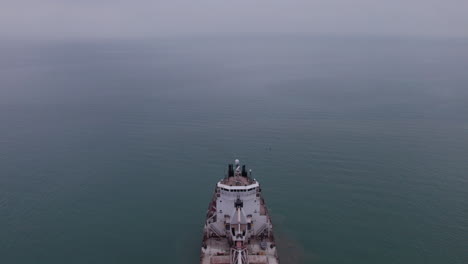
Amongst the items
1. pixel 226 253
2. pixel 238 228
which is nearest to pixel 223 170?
pixel 226 253

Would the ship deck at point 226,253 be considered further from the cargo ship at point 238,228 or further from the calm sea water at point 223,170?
the calm sea water at point 223,170

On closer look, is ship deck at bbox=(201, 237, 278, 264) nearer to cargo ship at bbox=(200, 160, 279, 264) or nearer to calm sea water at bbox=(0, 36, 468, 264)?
cargo ship at bbox=(200, 160, 279, 264)

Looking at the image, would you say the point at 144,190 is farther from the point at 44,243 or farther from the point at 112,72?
the point at 112,72

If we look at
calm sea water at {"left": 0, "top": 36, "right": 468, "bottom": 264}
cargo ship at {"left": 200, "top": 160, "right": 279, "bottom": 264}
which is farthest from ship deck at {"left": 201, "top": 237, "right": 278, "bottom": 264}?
calm sea water at {"left": 0, "top": 36, "right": 468, "bottom": 264}

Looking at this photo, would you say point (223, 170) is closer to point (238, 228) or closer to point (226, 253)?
point (226, 253)

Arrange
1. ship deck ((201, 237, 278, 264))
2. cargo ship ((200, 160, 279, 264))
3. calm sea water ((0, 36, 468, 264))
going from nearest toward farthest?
ship deck ((201, 237, 278, 264)) → cargo ship ((200, 160, 279, 264)) → calm sea water ((0, 36, 468, 264))

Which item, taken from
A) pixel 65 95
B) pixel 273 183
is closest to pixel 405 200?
pixel 273 183
